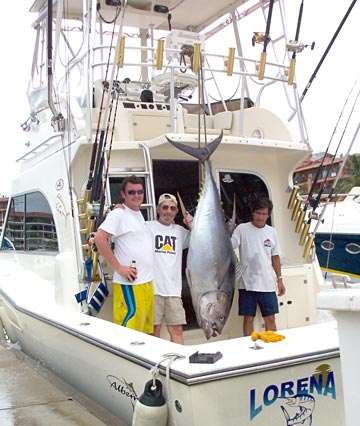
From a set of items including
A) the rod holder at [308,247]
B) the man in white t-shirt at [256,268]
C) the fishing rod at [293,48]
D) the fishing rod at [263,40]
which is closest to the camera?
the man in white t-shirt at [256,268]

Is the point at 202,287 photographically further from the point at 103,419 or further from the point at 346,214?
the point at 346,214

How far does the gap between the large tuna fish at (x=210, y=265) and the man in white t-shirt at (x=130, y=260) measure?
1.11ft

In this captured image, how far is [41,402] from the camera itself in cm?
355

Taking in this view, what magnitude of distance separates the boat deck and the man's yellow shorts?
0.60 meters

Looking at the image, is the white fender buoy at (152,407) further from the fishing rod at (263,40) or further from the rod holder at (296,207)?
the fishing rod at (263,40)

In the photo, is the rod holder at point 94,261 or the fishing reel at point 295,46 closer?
the rod holder at point 94,261

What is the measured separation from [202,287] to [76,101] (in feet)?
6.70

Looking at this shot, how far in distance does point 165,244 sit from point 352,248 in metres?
6.28

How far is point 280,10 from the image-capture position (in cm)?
522

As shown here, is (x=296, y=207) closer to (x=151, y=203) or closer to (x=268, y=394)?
(x=151, y=203)

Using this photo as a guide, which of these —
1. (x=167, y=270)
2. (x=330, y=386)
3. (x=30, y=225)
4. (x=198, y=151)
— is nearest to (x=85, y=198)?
(x=167, y=270)

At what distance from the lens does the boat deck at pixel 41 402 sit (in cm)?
321

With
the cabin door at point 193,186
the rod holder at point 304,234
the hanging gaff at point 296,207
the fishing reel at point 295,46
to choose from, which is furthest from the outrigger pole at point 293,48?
the rod holder at point 304,234

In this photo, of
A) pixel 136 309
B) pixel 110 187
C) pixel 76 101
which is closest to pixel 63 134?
pixel 76 101
